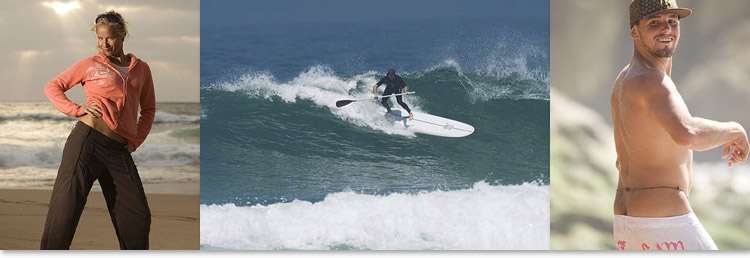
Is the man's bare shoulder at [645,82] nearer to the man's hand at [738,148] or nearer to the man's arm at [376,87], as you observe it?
the man's hand at [738,148]

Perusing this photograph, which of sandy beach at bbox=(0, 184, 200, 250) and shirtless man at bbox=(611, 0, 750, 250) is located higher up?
shirtless man at bbox=(611, 0, 750, 250)

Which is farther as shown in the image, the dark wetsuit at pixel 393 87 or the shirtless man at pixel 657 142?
the dark wetsuit at pixel 393 87

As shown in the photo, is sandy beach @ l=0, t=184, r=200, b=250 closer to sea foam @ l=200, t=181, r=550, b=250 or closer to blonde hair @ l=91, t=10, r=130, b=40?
sea foam @ l=200, t=181, r=550, b=250

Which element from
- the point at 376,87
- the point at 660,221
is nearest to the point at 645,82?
the point at 660,221

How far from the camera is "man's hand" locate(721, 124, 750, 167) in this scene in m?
5.45

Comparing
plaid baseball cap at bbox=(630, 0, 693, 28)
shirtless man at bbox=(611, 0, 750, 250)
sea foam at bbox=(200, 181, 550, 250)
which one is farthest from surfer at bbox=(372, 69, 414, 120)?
plaid baseball cap at bbox=(630, 0, 693, 28)

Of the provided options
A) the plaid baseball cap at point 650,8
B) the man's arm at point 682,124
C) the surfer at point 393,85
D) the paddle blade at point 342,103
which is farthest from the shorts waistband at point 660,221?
the paddle blade at point 342,103

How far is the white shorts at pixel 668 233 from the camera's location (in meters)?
5.19

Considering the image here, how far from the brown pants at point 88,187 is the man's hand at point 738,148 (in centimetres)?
338

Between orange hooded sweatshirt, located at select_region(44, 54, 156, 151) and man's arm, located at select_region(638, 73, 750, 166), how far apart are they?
2.90 m

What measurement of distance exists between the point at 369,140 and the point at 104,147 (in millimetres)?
1754

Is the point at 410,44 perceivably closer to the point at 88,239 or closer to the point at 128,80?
the point at 128,80

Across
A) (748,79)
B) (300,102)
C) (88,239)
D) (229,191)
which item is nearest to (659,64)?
(748,79)

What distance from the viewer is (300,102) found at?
246 inches
